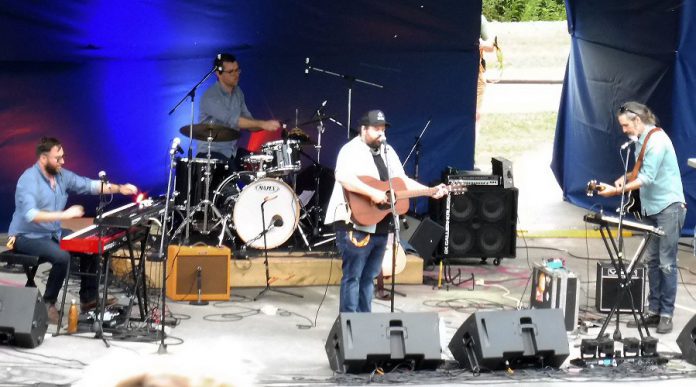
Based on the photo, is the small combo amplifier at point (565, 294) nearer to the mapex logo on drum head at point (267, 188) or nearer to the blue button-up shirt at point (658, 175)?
the blue button-up shirt at point (658, 175)

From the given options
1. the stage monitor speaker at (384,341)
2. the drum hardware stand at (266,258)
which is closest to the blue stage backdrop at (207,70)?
the drum hardware stand at (266,258)

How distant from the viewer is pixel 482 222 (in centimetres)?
1187

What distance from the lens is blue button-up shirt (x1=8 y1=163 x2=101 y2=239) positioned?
883 centimetres

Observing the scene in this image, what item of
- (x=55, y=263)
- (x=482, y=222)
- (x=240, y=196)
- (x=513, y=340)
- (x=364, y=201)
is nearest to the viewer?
(x=513, y=340)

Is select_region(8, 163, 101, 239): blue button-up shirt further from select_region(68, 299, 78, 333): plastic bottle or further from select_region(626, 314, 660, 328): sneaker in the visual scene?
select_region(626, 314, 660, 328): sneaker

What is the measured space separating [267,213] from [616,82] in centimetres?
562

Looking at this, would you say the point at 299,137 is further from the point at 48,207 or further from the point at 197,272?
the point at 48,207

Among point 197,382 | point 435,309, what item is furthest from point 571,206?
point 197,382

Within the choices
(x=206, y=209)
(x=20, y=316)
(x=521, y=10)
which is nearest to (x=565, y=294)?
(x=206, y=209)

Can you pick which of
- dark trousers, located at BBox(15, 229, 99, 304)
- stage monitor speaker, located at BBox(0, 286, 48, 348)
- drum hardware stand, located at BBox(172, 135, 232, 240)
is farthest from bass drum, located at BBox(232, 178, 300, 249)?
stage monitor speaker, located at BBox(0, 286, 48, 348)

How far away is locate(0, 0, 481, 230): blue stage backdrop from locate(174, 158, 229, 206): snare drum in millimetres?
1945

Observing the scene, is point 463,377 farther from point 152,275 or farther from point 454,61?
point 454,61

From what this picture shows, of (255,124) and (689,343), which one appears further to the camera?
(255,124)

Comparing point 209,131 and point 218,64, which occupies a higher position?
point 218,64
